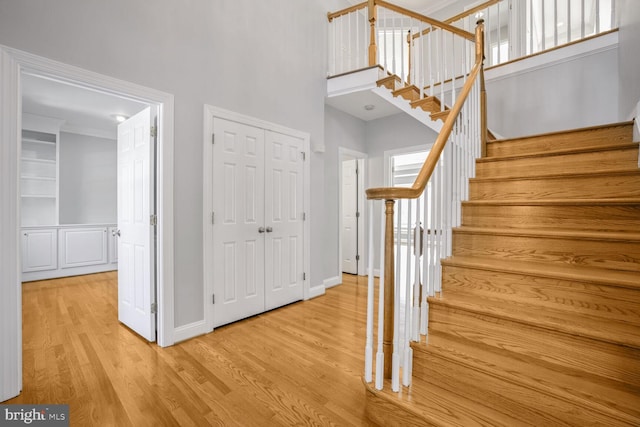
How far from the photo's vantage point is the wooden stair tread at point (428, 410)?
118 cm

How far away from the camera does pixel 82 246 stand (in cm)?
493

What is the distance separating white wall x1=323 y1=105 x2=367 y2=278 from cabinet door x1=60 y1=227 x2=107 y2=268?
14.2ft

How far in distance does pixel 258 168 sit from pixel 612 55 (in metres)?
4.07

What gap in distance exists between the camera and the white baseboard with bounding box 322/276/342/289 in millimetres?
4121

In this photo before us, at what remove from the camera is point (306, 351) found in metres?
2.22

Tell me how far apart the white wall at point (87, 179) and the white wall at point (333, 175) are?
449cm

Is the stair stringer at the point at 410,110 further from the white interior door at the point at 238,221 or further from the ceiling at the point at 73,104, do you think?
the ceiling at the point at 73,104

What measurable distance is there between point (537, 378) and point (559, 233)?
34.5 inches

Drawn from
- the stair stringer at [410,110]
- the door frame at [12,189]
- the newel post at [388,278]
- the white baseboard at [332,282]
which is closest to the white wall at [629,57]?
the stair stringer at [410,110]

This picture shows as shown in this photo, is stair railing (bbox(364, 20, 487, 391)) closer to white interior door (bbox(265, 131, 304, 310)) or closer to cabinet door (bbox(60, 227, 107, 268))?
white interior door (bbox(265, 131, 304, 310))

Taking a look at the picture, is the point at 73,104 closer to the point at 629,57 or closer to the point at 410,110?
the point at 410,110

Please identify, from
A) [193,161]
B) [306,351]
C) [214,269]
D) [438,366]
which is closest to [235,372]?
[306,351]

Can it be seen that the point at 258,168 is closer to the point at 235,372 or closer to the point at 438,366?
the point at 235,372

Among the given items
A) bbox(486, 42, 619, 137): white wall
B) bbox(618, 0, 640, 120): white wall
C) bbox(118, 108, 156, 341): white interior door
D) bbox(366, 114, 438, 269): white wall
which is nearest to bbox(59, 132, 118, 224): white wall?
bbox(118, 108, 156, 341): white interior door
